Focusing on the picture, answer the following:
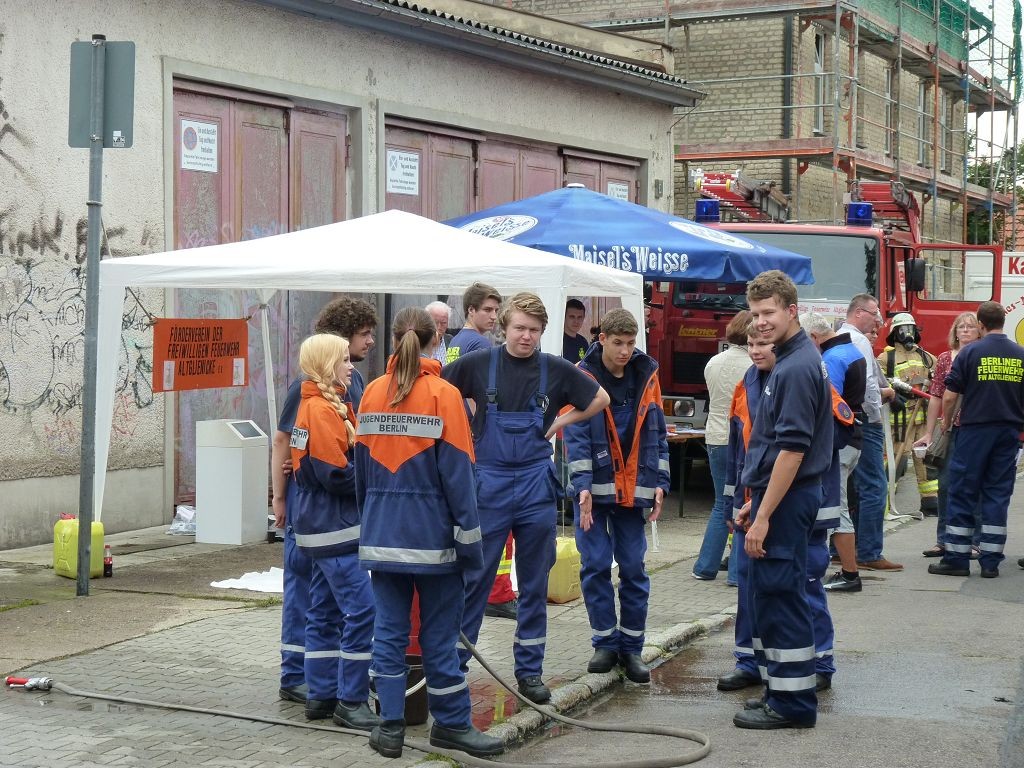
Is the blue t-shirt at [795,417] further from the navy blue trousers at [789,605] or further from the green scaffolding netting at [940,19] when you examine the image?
the green scaffolding netting at [940,19]

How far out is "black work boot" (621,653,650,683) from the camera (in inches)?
288

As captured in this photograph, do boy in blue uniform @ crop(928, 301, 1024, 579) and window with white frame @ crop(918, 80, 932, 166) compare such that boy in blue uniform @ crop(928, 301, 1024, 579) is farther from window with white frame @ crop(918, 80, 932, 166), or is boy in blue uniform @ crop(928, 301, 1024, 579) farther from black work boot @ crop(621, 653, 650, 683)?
window with white frame @ crop(918, 80, 932, 166)

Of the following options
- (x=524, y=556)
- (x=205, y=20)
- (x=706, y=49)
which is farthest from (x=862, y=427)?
(x=706, y=49)

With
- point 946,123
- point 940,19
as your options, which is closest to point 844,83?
point 940,19

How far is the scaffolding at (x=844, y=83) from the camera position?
971 inches

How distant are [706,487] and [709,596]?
6.79 meters

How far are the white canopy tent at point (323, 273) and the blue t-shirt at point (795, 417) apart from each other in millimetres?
3360

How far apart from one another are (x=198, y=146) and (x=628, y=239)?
12.5 ft

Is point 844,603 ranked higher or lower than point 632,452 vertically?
lower

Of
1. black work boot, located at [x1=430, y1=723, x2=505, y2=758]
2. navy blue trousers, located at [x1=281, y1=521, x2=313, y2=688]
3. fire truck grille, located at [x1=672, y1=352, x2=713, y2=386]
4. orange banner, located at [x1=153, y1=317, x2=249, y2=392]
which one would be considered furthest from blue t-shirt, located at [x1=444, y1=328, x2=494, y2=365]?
fire truck grille, located at [x1=672, y1=352, x2=713, y2=386]

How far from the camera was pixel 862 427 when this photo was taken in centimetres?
1084

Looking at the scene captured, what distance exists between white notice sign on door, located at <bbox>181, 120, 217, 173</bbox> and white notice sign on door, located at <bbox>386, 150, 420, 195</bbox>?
259cm

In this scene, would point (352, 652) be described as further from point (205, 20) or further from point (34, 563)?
point (205, 20)

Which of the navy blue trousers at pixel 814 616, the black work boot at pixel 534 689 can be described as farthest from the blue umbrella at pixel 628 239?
the black work boot at pixel 534 689
